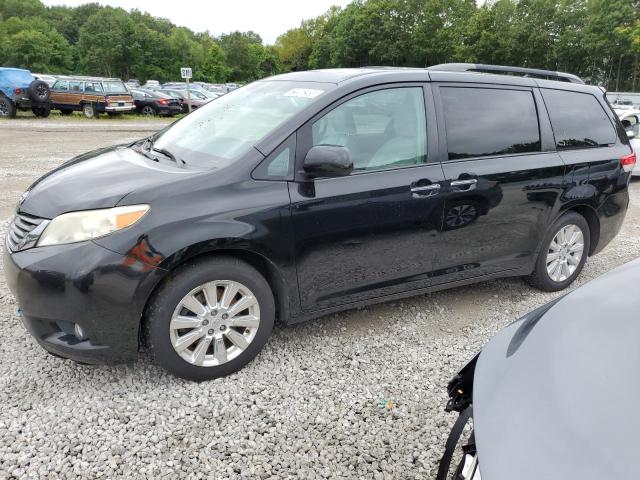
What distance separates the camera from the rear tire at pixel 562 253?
164 inches

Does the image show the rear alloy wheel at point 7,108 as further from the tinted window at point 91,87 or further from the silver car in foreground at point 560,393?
the silver car in foreground at point 560,393

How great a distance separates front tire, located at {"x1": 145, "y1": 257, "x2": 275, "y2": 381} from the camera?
8.75ft

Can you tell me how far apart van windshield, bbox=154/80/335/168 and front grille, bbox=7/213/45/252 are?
Result: 0.92 meters

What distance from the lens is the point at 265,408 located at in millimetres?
2715

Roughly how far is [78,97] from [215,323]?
2235cm

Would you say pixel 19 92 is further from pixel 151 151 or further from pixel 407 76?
pixel 407 76

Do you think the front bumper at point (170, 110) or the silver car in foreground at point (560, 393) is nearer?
the silver car in foreground at point (560, 393)

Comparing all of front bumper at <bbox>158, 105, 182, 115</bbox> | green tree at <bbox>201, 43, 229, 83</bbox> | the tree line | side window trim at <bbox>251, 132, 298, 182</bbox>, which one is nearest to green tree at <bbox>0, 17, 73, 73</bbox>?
the tree line

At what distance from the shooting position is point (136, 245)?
254cm

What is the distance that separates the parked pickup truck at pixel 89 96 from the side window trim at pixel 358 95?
69.4ft

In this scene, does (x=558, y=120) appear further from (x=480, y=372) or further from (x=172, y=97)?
(x=172, y=97)

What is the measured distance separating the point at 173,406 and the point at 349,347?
1208 mm

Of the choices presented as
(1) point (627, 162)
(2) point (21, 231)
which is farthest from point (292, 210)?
(1) point (627, 162)

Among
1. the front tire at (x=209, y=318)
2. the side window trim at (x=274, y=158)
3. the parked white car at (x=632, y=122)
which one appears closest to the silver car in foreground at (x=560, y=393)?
the front tire at (x=209, y=318)
